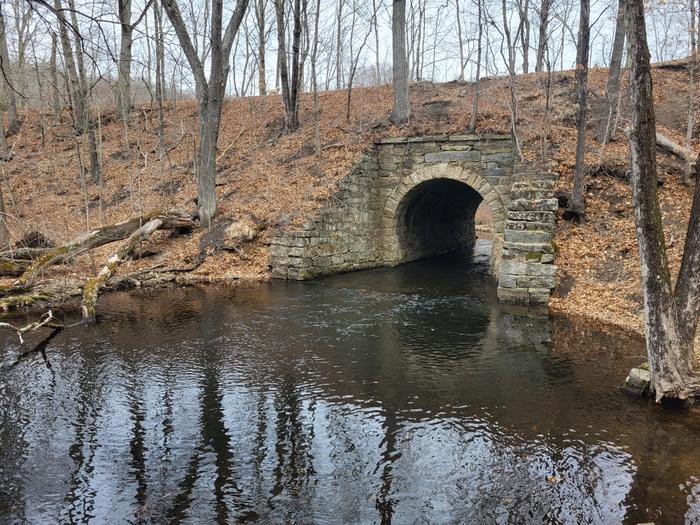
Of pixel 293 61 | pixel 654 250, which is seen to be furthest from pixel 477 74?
pixel 654 250

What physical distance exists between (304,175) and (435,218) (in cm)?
591

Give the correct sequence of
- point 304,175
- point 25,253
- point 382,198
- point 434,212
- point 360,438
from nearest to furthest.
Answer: point 360,438, point 25,253, point 382,198, point 304,175, point 434,212

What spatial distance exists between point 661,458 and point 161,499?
15.2 feet

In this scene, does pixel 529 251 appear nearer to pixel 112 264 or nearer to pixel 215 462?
pixel 215 462

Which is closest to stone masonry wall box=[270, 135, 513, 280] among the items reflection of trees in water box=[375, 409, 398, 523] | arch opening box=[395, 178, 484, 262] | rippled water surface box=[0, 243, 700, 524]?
arch opening box=[395, 178, 484, 262]

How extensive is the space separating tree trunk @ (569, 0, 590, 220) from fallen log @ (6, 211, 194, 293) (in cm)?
1044

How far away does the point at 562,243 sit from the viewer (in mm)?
11766

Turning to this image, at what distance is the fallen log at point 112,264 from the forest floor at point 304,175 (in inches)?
28.3

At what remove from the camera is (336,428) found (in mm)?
5445

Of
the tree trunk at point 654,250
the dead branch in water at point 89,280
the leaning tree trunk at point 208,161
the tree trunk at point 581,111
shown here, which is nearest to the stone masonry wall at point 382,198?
the tree trunk at point 581,111

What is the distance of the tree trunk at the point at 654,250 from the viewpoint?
17.4ft

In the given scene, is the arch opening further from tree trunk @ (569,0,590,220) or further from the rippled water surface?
the rippled water surface

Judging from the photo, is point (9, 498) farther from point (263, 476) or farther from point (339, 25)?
point (339, 25)

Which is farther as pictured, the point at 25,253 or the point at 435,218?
the point at 435,218
